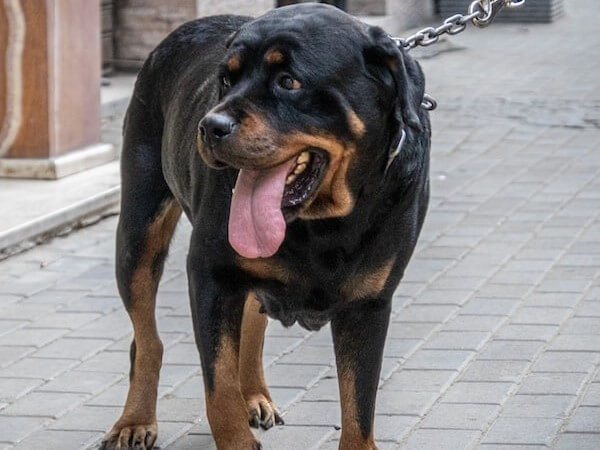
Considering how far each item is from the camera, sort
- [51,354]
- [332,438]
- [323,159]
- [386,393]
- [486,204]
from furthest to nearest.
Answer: [486,204], [51,354], [386,393], [332,438], [323,159]

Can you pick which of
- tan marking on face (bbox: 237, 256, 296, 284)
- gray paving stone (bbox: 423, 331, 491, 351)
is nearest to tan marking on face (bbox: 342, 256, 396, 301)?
tan marking on face (bbox: 237, 256, 296, 284)

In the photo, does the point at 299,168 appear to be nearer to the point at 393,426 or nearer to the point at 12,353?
the point at 393,426

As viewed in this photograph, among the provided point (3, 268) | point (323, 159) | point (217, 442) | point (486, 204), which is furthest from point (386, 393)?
point (486, 204)

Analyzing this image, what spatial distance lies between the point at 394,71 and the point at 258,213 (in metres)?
0.50

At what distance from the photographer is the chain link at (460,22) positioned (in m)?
4.45

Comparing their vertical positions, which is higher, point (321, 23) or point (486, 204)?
point (321, 23)

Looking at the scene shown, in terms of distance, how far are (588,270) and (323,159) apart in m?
3.34

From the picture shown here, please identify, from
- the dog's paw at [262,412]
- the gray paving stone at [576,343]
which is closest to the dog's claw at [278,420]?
the dog's paw at [262,412]

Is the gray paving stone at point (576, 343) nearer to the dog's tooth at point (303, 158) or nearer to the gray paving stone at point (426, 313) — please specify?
the gray paving stone at point (426, 313)

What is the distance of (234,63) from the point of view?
3.75 metres

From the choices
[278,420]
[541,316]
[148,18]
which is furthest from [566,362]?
[148,18]

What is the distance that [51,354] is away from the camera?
5656 millimetres

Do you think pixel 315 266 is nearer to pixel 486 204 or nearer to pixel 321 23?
pixel 321 23

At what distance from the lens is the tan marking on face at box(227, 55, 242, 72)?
373cm
